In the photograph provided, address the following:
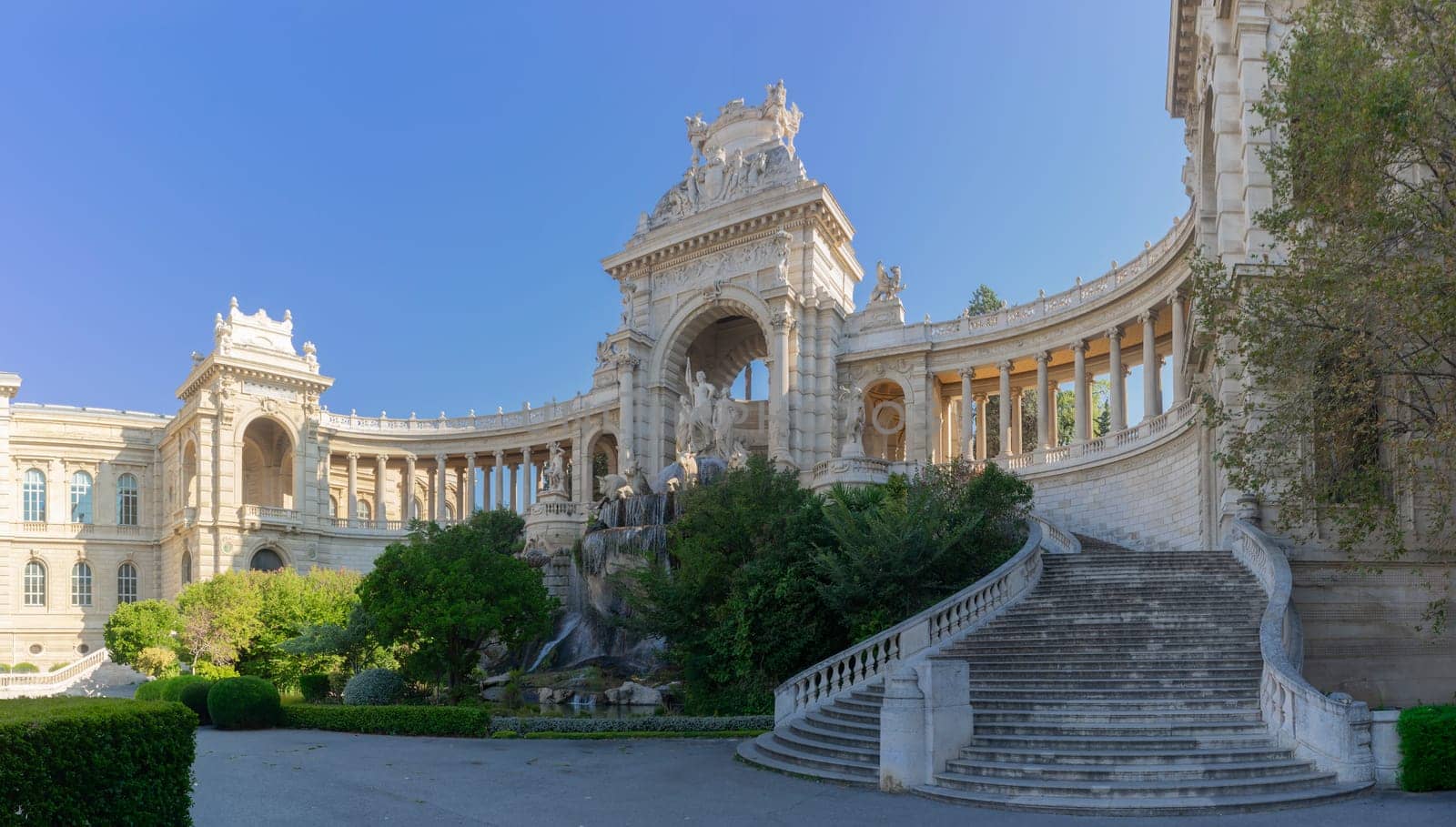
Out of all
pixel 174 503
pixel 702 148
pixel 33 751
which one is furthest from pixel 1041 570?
pixel 174 503

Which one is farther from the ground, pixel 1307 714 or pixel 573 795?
pixel 1307 714

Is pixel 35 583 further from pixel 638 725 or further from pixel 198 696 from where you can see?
pixel 638 725

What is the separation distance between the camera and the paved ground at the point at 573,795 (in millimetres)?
12328

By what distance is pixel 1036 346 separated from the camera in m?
42.8

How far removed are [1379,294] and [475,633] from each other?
65.5ft

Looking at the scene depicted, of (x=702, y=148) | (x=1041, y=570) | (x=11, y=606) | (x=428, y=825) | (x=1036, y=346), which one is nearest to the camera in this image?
(x=428, y=825)

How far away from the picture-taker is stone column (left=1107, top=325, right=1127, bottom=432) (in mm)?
38188

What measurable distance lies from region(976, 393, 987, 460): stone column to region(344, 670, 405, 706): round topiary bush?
31.3 m

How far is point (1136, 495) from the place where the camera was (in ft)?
114

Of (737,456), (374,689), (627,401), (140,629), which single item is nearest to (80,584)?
(140,629)

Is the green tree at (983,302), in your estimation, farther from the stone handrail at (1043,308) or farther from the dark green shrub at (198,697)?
the dark green shrub at (198,697)

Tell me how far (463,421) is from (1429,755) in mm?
57124

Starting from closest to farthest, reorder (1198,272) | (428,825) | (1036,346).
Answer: (428,825)
(1198,272)
(1036,346)

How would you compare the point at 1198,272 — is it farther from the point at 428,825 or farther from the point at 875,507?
the point at 428,825
